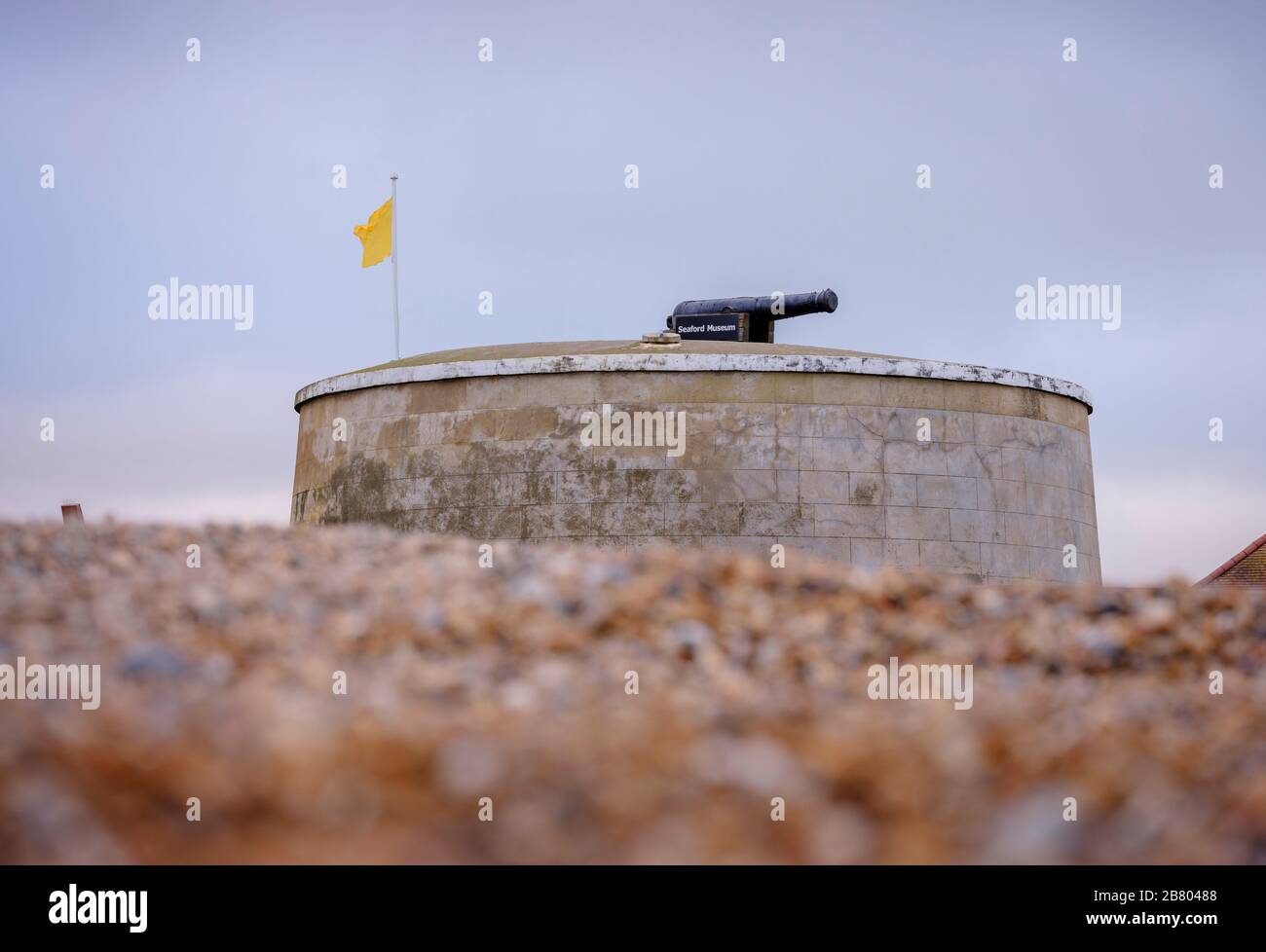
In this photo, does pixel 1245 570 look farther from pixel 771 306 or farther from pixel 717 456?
pixel 717 456

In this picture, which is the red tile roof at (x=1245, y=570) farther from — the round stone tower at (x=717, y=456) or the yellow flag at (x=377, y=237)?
the yellow flag at (x=377, y=237)

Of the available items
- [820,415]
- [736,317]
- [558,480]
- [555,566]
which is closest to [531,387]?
[558,480]

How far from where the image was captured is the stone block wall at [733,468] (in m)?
14.6

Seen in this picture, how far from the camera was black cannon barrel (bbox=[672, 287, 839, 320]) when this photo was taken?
19.0 meters

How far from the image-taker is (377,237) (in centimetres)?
1959

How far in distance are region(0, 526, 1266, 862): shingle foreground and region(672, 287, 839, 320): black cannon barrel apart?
12116mm

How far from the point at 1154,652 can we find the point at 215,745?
→ 4.57m

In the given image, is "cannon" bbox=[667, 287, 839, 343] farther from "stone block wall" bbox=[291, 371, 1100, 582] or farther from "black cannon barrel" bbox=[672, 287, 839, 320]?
"stone block wall" bbox=[291, 371, 1100, 582]

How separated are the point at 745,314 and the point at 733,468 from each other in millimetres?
5245

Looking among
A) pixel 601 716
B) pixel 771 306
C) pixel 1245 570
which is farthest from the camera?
pixel 1245 570

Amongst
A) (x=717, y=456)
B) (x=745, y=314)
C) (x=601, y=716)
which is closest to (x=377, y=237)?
(x=745, y=314)

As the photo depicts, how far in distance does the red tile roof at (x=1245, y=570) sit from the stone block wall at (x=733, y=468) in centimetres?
1395
